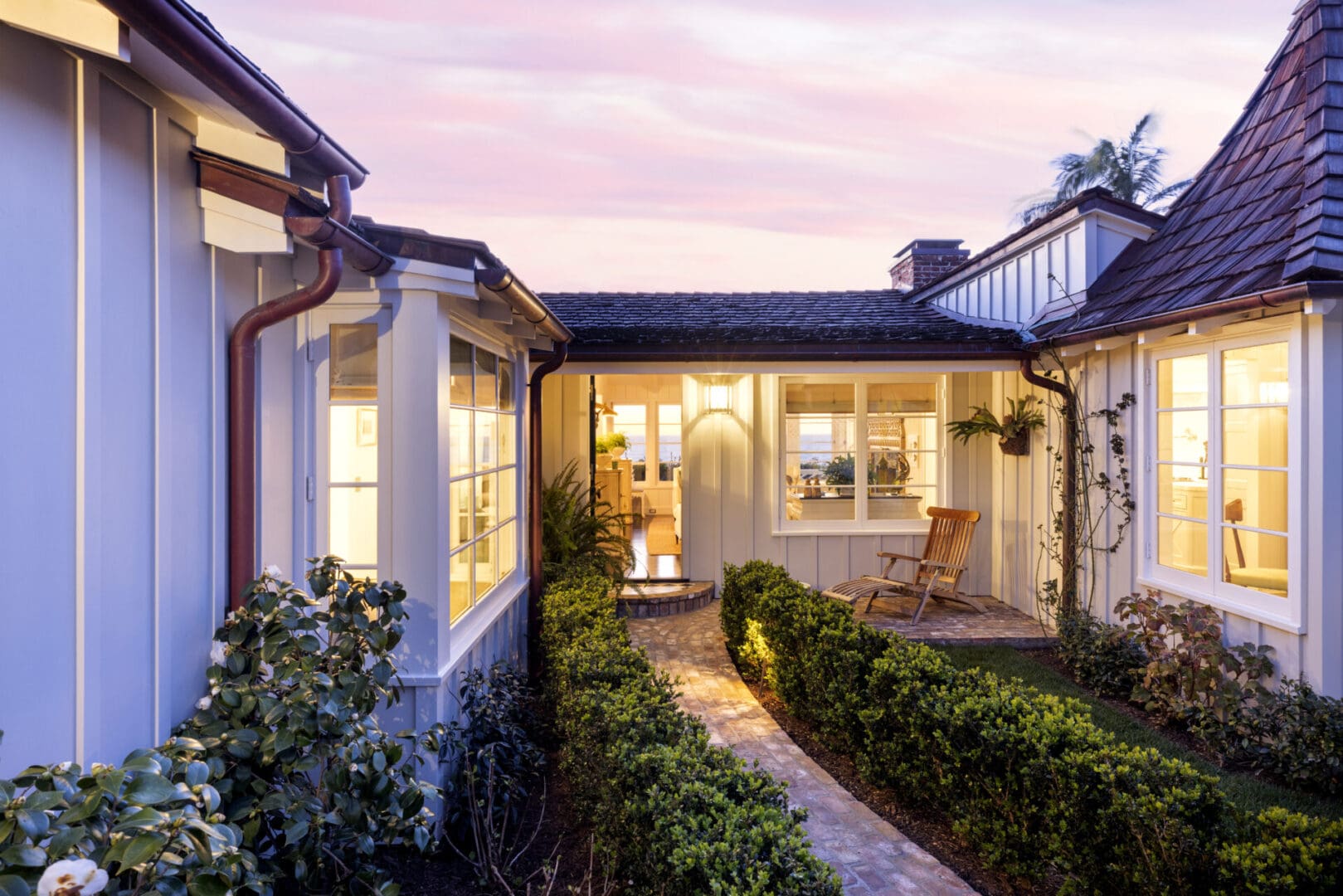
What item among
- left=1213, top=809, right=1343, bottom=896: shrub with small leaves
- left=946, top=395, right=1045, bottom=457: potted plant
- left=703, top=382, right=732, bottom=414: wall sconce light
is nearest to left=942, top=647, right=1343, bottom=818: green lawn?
left=1213, top=809, right=1343, bottom=896: shrub with small leaves

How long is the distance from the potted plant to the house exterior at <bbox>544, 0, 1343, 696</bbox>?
164mm

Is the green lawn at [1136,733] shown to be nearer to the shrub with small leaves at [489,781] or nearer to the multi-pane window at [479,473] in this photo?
the shrub with small leaves at [489,781]

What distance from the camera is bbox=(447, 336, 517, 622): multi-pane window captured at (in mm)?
4520

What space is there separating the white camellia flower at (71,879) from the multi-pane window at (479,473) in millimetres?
2823

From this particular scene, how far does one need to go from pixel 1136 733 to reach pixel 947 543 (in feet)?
11.1

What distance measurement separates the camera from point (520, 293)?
4.52 meters

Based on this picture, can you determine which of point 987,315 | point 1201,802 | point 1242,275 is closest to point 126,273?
point 1201,802

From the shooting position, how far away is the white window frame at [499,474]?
4076mm

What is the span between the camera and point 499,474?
5.85 meters

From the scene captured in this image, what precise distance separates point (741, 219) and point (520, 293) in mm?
19094

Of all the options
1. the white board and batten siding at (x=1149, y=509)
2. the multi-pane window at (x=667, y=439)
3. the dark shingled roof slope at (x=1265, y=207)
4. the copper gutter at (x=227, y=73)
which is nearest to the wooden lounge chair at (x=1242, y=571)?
the white board and batten siding at (x=1149, y=509)

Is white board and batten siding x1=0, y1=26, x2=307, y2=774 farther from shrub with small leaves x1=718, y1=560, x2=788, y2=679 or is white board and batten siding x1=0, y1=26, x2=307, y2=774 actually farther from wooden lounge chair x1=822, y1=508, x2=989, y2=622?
wooden lounge chair x1=822, y1=508, x2=989, y2=622

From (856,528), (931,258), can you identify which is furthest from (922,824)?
(931,258)

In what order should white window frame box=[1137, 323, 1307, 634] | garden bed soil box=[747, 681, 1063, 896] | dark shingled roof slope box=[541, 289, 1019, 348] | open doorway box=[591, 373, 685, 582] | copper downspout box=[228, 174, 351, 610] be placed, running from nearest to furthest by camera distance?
1. copper downspout box=[228, 174, 351, 610]
2. garden bed soil box=[747, 681, 1063, 896]
3. white window frame box=[1137, 323, 1307, 634]
4. dark shingled roof slope box=[541, 289, 1019, 348]
5. open doorway box=[591, 373, 685, 582]
